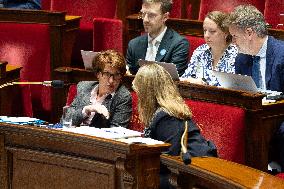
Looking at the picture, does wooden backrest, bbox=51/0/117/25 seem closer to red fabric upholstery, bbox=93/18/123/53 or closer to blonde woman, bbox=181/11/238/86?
red fabric upholstery, bbox=93/18/123/53

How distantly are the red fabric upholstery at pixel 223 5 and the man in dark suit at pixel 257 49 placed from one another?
0.39 meters

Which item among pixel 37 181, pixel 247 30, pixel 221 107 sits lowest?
pixel 37 181

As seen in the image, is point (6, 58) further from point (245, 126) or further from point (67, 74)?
point (245, 126)

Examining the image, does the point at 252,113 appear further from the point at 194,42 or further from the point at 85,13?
the point at 85,13

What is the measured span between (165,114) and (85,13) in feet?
3.59

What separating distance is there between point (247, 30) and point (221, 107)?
252 millimetres

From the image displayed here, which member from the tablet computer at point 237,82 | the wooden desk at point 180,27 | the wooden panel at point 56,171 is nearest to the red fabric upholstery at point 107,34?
the wooden desk at point 180,27

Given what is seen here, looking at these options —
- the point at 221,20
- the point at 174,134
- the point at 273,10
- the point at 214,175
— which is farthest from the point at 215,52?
the point at 214,175

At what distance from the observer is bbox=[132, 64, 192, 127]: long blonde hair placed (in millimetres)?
1385

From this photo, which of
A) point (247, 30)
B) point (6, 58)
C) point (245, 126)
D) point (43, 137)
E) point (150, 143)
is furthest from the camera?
point (6, 58)

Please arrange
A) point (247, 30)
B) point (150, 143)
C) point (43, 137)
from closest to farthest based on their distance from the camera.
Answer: point (150, 143)
point (43, 137)
point (247, 30)

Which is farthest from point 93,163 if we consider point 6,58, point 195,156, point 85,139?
point 6,58

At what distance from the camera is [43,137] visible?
1322 mm

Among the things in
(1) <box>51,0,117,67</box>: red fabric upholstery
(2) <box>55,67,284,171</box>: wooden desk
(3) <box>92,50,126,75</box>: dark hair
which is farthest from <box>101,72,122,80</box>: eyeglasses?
(1) <box>51,0,117,67</box>: red fabric upholstery
